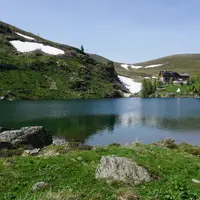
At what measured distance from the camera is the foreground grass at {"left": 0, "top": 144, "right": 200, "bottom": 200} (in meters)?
14.4

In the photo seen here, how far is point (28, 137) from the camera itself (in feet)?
133

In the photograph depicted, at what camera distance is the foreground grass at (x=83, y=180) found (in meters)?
14.4

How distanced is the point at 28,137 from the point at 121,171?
2556cm

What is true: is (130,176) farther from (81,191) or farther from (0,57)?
(0,57)

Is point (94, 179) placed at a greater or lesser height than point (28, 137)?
greater

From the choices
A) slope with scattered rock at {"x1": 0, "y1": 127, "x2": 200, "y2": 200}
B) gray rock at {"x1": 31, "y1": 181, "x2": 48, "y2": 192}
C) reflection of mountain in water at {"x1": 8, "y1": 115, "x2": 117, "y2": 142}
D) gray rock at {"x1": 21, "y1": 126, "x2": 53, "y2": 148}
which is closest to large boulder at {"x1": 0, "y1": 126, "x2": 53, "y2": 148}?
gray rock at {"x1": 21, "y1": 126, "x2": 53, "y2": 148}

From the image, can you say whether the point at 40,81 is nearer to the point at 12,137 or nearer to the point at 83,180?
the point at 12,137

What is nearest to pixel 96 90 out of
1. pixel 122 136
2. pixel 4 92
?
pixel 4 92

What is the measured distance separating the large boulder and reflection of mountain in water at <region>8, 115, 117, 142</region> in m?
13.0

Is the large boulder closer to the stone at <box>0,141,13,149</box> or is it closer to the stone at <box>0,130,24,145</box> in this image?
the stone at <box>0,130,24,145</box>

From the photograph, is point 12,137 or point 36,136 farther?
point 36,136

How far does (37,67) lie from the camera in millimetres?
190500

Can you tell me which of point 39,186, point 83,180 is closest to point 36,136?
→ point 83,180

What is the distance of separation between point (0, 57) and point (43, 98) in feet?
159
